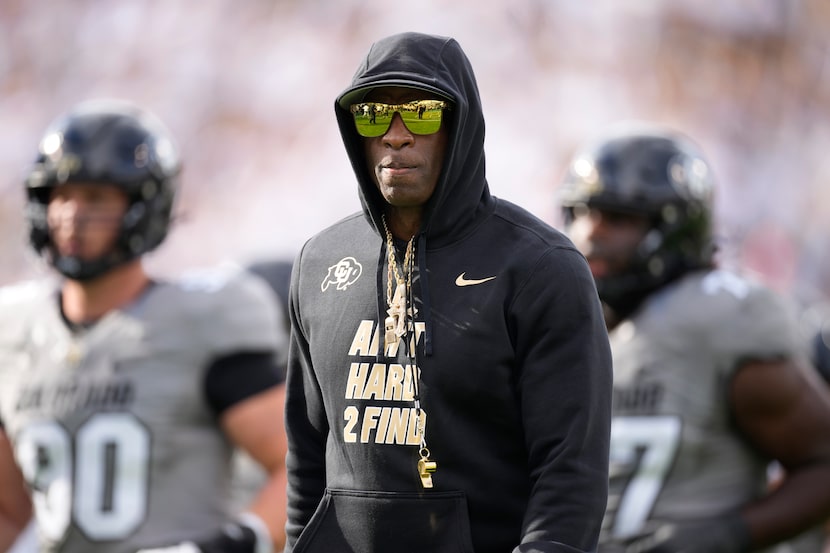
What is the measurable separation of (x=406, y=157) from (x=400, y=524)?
0.64m

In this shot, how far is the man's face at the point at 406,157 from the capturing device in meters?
2.70

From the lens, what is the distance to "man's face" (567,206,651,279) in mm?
5223

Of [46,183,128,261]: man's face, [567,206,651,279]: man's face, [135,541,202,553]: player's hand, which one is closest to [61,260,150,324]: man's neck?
[46,183,128,261]: man's face

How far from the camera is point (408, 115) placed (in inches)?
106

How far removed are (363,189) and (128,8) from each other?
1870cm

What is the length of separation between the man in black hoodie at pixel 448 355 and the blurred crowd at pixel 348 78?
15151 millimetres

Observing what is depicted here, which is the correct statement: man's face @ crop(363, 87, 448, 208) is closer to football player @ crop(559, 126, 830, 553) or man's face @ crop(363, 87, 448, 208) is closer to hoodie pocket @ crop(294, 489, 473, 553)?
hoodie pocket @ crop(294, 489, 473, 553)

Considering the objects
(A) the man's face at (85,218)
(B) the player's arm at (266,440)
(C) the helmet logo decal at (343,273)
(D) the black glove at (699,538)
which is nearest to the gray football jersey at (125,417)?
(B) the player's arm at (266,440)

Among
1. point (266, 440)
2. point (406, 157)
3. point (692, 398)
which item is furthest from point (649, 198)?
point (406, 157)

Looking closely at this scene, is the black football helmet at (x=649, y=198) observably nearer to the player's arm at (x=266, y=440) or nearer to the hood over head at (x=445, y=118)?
the player's arm at (x=266, y=440)

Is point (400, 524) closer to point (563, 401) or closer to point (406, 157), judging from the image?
point (563, 401)

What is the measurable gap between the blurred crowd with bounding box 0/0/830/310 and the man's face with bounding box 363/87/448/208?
15187mm

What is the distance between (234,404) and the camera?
4.88 metres

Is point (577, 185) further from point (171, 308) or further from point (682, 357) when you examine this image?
point (171, 308)
